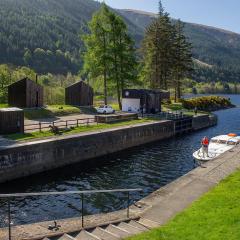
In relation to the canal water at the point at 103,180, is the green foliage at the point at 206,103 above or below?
above

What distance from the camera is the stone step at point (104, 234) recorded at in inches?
640

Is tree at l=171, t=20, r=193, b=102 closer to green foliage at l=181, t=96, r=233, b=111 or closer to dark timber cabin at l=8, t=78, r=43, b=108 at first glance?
green foliage at l=181, t=96, r=233, b=111

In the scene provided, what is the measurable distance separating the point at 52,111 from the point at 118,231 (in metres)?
41.5

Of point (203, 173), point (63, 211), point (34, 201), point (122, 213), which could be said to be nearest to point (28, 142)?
point (34, 201)

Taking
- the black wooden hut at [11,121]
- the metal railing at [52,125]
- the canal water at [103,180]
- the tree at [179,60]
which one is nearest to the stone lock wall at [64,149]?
the canal water at [103,180]

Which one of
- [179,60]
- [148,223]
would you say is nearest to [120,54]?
[179,60]

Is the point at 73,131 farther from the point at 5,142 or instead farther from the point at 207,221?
the point at 207,221

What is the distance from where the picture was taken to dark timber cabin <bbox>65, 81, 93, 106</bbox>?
216ft

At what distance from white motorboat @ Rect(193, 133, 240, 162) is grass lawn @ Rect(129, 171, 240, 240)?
1695cm

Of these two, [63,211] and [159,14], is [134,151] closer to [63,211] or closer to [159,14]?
[63,211]

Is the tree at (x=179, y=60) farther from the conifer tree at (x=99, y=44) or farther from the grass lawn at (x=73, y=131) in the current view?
the grass lawn at (x=73, y=131)

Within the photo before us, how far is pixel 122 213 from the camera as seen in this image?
20141 mm

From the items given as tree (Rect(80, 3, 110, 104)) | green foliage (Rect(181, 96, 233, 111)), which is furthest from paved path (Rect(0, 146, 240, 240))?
green foliage (Rect(181, 96, 233, 111))

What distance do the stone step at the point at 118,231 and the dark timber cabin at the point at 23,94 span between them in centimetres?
4161
